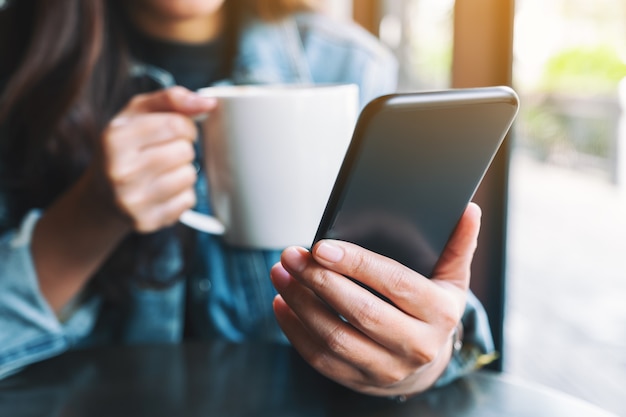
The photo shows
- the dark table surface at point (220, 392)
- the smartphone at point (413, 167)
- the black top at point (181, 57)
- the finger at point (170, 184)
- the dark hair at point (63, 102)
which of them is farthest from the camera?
the black top at point (181, 57)

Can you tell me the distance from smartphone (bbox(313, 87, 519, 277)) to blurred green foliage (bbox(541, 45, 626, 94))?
56 centimetres

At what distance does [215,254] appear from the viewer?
2.52 feet

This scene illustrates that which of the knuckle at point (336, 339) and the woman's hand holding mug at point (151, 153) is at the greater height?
the woman's hand holding mug at point (151, 153)

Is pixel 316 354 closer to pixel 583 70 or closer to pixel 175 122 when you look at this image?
pixel 175 122

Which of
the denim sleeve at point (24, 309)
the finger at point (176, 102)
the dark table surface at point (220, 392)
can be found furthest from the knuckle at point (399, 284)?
the denim sleeve at point (24, 309)

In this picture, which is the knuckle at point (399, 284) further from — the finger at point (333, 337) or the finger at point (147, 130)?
the finger at point (147, 130)

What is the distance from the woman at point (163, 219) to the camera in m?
0.37

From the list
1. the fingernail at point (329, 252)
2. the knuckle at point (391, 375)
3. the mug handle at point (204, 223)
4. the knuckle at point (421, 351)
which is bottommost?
the knuckle at point (391, 375)

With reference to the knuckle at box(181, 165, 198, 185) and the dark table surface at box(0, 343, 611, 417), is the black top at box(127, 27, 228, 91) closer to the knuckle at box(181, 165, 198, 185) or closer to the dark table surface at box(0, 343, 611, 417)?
the knuckle at box(181, 165, 198, 185)

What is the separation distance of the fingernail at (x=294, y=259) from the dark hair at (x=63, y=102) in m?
0.44

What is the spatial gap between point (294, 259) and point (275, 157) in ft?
0.55

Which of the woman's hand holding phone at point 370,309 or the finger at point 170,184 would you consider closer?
the woman's hand holding phone at point 370,309

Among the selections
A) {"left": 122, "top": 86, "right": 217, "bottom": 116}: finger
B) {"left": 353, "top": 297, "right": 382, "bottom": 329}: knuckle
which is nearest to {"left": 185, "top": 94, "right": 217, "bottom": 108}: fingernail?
{"left": 122, "top": 86, "right": 217, "bottom": 116}: finger

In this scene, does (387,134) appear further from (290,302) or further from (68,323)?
(68,323)
